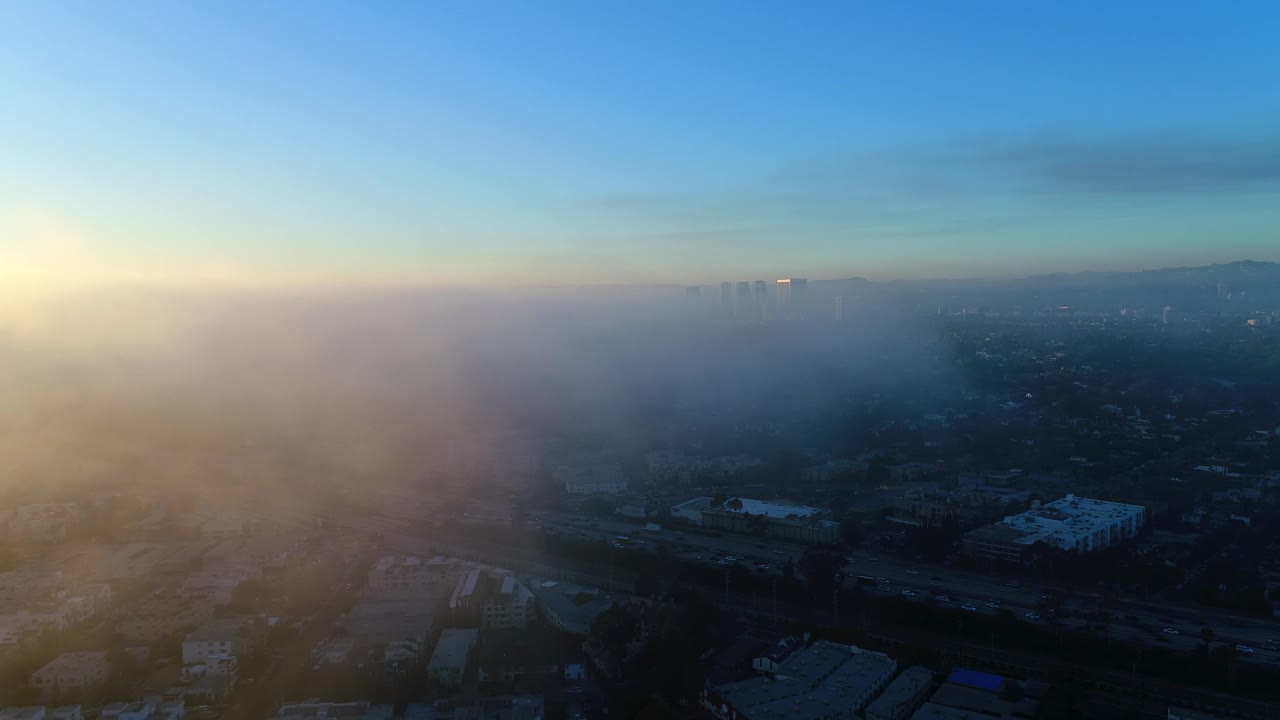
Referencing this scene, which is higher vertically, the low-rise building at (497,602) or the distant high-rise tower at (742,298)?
the distant high-rise tower at (742,298)

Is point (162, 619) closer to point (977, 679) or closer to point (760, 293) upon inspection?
point (977, 679)

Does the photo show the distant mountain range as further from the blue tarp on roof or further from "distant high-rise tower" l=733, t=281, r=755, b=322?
the blue tarp on roof

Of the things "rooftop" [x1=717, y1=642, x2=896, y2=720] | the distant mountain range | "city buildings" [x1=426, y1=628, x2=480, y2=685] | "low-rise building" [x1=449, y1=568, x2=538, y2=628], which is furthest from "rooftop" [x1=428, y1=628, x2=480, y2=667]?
the distant mountain range

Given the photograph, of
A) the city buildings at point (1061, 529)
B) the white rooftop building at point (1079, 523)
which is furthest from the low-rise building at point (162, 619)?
the white rooftop building at point (1079, 523)

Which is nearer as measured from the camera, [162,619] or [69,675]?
[69,675]

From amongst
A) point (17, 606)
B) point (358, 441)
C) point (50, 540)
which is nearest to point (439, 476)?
point (358, 441)

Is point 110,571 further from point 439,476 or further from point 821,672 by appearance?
point 821,672

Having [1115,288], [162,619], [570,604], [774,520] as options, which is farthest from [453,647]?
[1115,288]

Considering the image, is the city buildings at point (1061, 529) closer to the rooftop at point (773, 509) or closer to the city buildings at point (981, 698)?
the rooftop at point (773, 509)
